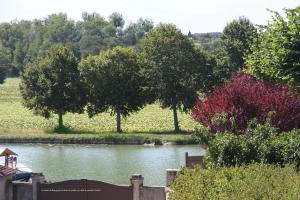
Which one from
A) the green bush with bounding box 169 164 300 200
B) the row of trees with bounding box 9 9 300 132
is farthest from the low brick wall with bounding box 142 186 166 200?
the row of trees with bounding box 9 9 300 132

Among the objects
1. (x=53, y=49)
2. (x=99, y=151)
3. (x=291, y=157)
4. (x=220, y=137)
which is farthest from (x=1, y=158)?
(x=53, y=49)

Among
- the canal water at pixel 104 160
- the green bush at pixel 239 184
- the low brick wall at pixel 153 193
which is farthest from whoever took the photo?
the canal water at pixel 104 160

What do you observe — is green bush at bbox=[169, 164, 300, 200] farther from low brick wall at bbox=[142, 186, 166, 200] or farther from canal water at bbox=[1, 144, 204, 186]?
canal water at bbox=[1, 144, 204, 186]

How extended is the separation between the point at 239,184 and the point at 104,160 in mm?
32740

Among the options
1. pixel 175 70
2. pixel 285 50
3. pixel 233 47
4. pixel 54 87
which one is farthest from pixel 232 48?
pixel 285 50

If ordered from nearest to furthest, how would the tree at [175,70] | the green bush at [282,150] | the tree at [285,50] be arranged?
1. the green bush at [282,150]
2. the tree at [285,50]
3. the tree at [175,70]

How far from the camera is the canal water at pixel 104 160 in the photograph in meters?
40.6

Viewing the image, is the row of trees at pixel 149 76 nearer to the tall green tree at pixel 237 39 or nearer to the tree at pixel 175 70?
the tree at pixel 175 70

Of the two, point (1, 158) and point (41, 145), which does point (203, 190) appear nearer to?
point (1, 158)

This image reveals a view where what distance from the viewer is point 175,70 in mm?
70125

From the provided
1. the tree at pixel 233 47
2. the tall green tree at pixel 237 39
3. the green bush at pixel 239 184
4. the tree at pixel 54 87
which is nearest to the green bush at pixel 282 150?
the green bush at pixel 239 184

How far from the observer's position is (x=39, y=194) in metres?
25.7

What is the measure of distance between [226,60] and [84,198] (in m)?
50.7

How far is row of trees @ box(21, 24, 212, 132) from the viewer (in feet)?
229
